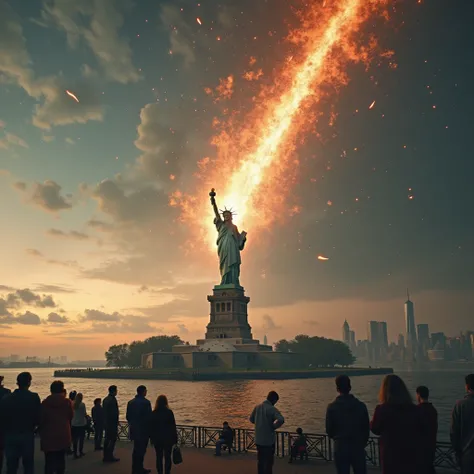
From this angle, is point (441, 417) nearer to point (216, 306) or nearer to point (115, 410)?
point (115, 410)

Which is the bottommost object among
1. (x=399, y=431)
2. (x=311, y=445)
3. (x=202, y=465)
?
(x=202, y=465)

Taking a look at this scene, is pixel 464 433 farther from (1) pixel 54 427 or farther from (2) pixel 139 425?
(2) pixel 139 425

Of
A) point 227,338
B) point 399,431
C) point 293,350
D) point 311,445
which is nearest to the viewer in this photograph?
point 399,431

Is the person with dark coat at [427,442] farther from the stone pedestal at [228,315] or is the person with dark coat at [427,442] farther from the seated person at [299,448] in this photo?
the stone pedestal at [228,315]

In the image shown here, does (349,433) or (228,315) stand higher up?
(228,315)

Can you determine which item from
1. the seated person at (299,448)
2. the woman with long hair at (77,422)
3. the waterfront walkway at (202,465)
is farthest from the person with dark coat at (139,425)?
the seated person at (299,448)

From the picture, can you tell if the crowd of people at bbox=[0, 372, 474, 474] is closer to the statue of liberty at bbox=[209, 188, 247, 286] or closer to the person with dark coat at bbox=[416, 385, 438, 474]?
the person with dark coat at bbox=[416, 385, 438, 474]

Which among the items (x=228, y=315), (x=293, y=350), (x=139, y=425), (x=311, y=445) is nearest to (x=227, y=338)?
(x=228, y=315)
